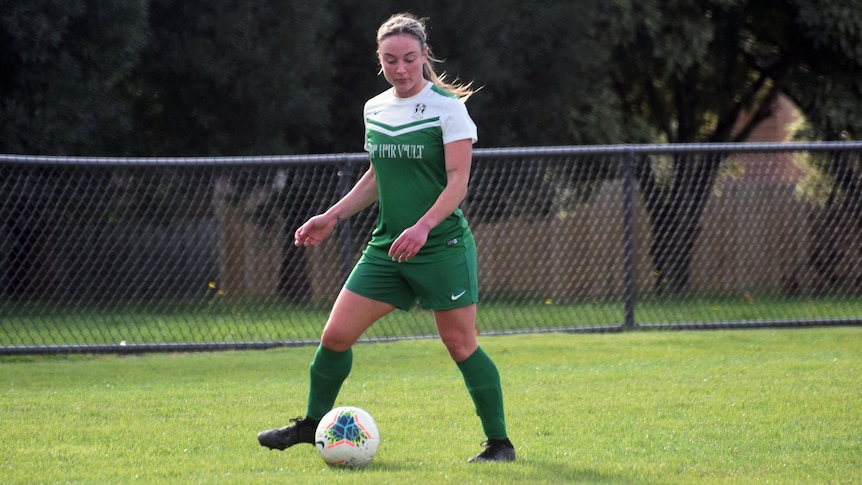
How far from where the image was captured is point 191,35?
42.9ft

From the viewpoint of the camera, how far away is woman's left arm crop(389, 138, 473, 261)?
4.50 meters

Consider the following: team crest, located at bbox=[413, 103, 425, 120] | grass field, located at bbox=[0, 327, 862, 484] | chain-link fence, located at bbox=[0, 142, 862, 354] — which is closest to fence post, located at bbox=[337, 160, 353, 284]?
chain-link fence, located at bbox=[0, 142, 862, 354]

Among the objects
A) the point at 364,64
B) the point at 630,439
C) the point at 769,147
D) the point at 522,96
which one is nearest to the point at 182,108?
→ the point at 364,64

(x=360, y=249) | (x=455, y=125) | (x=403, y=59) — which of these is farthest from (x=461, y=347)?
(x=360, y=249)

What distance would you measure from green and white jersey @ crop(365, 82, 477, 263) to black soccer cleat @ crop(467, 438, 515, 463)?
88cm

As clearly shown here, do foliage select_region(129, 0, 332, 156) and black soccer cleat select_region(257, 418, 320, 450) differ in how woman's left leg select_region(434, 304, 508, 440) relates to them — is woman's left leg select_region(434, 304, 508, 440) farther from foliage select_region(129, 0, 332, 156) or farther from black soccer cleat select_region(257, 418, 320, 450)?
foliage select_region(129, 0, 332, 156)

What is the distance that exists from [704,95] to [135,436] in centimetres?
1347

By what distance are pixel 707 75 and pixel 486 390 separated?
43.3 feet

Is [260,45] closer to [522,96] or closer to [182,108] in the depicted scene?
[182,108]

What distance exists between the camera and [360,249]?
12586 millimetres

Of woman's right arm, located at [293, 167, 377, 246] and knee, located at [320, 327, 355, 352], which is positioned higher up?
woman's right arm, located at [293, 167, 377, 246]

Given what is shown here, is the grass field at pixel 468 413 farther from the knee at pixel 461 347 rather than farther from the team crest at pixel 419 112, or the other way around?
the team crest at pixel 419 112

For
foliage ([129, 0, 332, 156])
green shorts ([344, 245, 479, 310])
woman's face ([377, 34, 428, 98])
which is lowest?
foliage ([129, 0, 332, 156])

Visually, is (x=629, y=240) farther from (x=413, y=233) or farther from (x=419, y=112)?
(x=413, y=233)
